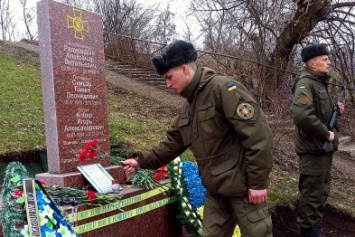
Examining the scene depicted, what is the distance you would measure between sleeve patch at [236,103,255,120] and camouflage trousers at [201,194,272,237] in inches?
21.1

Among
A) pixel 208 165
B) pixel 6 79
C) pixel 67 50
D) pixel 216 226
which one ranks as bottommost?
pixel 216 226

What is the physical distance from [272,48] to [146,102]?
3.51 metres

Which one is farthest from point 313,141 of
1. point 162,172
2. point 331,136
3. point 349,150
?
point 349,150

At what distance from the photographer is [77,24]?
4219 millimetres

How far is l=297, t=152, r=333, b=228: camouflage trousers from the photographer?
4.24 m

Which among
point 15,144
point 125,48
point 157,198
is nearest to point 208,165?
point 157,198

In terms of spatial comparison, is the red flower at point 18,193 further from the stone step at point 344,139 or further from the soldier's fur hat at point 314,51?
the stone step at point 344,139

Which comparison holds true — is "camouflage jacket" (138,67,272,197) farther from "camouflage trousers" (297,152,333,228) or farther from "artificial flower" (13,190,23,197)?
"camouflage trousers" (297,152,333,228)

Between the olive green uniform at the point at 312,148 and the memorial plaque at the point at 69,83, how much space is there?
6.46 feet

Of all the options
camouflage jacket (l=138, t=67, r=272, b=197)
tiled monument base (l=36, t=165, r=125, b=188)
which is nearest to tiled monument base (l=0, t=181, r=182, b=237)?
tiled monument base (l=36, t=165, r=125, b=188)

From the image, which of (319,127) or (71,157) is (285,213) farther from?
(71,157)

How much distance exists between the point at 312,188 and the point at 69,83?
255 centimetres

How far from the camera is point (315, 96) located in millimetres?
4277

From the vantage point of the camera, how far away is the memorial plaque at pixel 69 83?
390 cm
